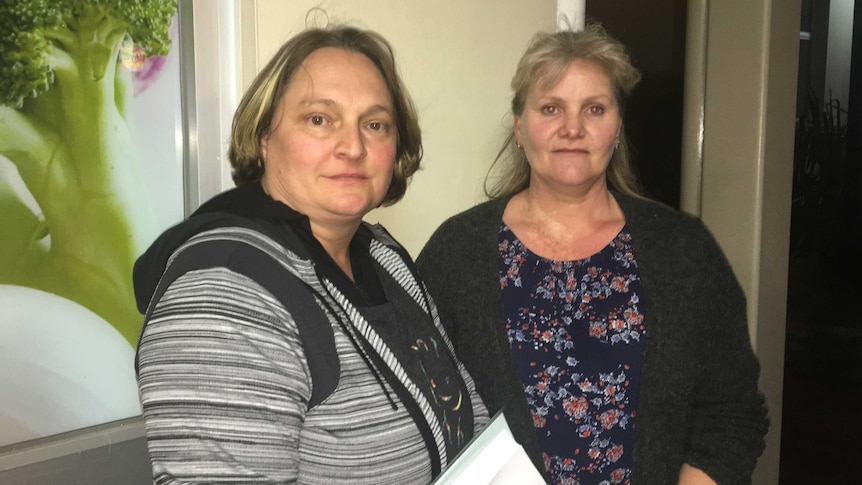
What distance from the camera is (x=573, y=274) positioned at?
1351 millimetres

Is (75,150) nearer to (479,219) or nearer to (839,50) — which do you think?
(479,219)

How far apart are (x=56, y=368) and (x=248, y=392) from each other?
0.52m

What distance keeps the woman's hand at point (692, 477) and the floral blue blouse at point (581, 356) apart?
0.14 meters

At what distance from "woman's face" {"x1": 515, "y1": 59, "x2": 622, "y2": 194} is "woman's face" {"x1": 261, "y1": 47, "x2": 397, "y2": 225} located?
1.40ft

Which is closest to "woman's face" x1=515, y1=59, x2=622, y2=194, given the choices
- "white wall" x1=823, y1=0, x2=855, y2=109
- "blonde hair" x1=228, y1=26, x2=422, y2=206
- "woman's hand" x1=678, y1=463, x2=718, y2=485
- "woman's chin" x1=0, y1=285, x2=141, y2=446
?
"blonde hair" x1=228, y1=26, x2=422, y2=206

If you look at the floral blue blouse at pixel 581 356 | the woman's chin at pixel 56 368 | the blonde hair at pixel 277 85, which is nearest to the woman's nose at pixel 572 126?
the floral blue blouse at pixel 581 356

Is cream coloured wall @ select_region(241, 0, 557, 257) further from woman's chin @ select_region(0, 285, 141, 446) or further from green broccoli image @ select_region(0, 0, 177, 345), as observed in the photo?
woman's chin @ select_region(0, 285, 141, 446)

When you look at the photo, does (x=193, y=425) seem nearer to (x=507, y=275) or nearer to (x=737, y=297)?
(x=507, y=275)

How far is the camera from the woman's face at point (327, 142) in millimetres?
1021

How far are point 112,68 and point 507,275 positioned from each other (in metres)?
0.78

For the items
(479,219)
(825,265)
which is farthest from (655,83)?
(479,219)

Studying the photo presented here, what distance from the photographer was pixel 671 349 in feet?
4.23

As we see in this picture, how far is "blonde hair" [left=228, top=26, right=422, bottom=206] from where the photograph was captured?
1047mm

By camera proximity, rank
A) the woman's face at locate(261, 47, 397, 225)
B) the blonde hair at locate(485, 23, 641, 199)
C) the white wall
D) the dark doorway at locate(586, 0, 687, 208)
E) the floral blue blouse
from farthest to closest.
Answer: the white wall → the dark doorway at locate(586, 0, 687, 208) → the blonde hair at locate(485, 23, 641, 199) → the floral blue blouse → the woman's face at locate(261, 47, 397, 225)
